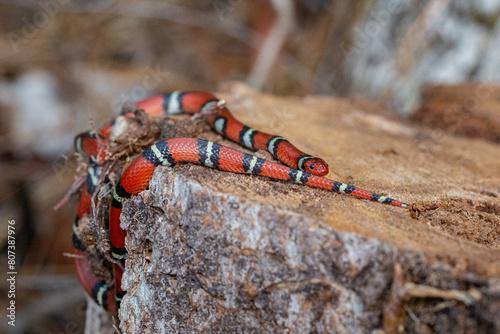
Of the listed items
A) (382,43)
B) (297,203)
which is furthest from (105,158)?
(382,43)

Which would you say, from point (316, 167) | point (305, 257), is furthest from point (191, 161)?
point (305, 257)

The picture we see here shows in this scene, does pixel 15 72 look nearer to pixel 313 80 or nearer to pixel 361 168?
pixel 313 80

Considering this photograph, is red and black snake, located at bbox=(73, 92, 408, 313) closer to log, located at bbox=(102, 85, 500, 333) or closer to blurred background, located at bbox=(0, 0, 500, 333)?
log, located at bbox=(102, 85, 500, 333)

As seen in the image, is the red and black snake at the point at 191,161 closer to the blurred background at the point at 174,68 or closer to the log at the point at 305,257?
the log at the point at 305,257

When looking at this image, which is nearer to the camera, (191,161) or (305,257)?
(305,257)

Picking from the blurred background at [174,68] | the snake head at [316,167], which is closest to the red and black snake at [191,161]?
the snake head at [316,167]

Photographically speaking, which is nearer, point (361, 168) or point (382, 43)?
point (361, 168)

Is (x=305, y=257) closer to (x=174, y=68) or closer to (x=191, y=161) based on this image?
(x=191, y=161)
